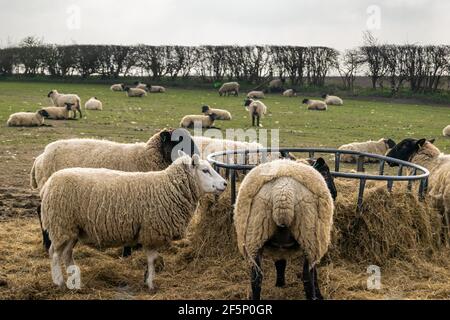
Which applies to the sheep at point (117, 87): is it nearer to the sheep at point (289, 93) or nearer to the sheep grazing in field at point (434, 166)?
the sheep at point (289, 93)

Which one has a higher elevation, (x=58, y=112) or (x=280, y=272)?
(x=58, y=112)

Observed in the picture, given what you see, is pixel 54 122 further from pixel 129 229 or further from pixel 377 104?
pixel 377 104

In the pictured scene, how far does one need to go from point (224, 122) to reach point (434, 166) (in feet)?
54.9

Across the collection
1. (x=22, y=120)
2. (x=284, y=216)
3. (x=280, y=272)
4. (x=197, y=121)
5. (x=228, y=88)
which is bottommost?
(x=280, y=272)

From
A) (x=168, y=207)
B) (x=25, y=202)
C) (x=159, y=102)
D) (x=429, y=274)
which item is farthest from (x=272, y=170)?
(x=159, y=102)

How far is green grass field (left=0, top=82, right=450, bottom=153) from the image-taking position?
19578 millimetres

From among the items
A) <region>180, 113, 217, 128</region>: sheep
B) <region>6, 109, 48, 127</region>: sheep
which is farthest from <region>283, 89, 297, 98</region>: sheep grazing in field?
<region>6, 109, 48, 127</region>: sheep

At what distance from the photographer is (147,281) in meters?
6.65

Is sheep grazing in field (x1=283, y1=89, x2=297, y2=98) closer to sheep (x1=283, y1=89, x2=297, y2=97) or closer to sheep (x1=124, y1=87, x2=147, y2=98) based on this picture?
sheep (x1=283, y1=89, x2=297, y2=97)

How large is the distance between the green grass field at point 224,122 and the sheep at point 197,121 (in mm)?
458

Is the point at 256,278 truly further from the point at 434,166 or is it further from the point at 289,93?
the point at 289,93

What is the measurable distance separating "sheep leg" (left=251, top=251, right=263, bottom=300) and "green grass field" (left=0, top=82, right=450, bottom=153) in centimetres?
1229

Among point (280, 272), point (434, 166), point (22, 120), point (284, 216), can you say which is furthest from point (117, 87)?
point (284, 216)

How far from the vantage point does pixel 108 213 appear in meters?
6.59
